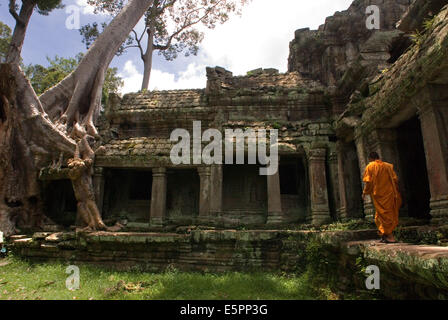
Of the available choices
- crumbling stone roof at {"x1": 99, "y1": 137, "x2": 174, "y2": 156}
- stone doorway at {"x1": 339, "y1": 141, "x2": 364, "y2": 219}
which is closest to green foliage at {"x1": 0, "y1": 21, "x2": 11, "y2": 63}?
crumbling stone roof at {"x1": 99, "y1": 137, "x2": 174, "y2": 156}

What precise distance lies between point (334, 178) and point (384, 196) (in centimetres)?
432

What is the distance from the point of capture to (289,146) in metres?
9.02

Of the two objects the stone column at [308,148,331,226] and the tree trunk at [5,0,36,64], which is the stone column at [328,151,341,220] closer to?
the stone column at [308,148,331,226]

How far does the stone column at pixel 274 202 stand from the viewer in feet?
27.8

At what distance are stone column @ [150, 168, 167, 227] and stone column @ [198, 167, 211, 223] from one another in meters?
1.25

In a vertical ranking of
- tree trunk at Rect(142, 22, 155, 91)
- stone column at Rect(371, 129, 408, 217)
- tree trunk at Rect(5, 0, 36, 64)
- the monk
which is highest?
tree trunk at Rect(142, 22, 155, 91)

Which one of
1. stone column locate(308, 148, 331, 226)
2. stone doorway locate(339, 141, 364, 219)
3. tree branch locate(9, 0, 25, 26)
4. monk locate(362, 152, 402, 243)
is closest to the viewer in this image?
monk locate(362, 152, 402, 243)

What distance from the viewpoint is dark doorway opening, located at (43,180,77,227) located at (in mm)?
9676

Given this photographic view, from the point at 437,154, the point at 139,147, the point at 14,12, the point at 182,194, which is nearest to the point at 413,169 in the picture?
the point at 437,154

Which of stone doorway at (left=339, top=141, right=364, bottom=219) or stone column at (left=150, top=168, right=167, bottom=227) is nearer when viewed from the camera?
stone doorway at (left=339, top=141, right=364, bottom=219)

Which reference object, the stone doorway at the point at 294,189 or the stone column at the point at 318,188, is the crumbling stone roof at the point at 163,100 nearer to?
the stone doorway at the point at 294,189
